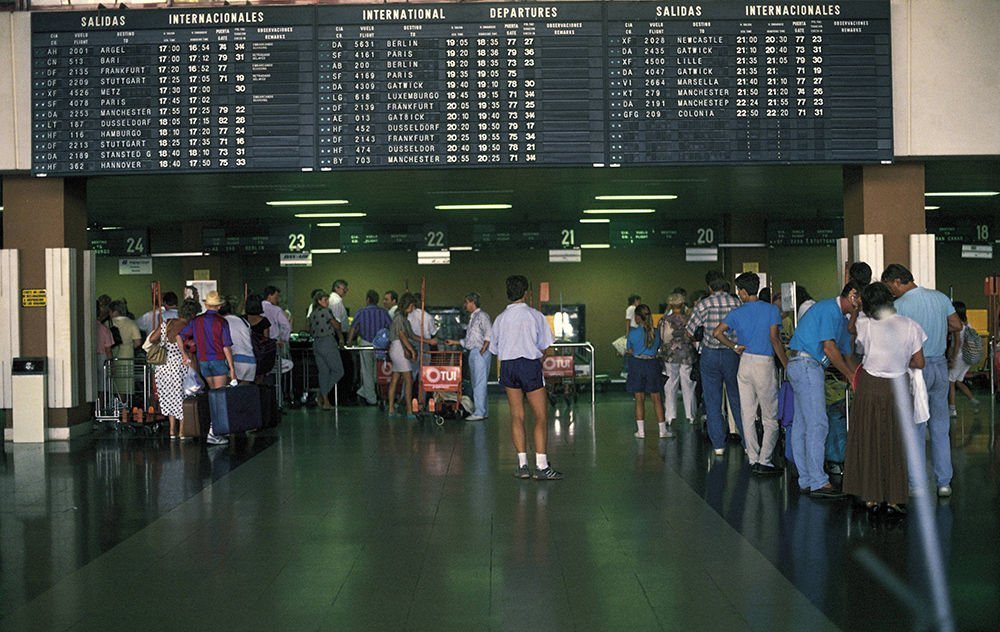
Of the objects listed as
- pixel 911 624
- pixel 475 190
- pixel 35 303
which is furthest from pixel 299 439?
pixel 911 624

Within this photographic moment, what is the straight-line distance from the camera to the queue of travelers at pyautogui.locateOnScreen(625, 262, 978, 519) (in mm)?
8211

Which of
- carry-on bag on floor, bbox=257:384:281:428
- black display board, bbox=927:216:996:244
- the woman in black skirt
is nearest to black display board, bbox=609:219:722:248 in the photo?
black display board, bbox=927:216:996:244

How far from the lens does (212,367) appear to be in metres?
13.5

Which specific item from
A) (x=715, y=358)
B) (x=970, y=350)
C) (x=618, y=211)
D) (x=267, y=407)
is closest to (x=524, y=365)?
(x=715, y=358)

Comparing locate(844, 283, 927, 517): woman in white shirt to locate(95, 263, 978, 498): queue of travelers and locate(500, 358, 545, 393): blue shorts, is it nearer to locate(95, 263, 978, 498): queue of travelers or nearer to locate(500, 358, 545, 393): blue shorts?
locate(95, 263, 978, 498): queue of travelers

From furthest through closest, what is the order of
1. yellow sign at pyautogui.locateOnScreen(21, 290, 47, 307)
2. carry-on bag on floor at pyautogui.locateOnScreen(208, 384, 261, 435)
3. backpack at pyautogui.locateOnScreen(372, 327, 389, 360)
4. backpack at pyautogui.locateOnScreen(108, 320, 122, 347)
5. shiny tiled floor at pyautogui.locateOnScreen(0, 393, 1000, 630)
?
backpack at pyautogui.locateOnScreen(372, 327, 389, 360)
backpack at pyautogui.locateOnScreen(108, 320, 122, 347)
yellow sign at pyautogui.locateOnScreen(21, 290, 47, 307)
carry-on bag on floor at pyautogui.locateOnScreen(208, 384, 261, 435)
shiny tiled floor at pyautogui.locateOnScreen(0, 393, 1000, 630)

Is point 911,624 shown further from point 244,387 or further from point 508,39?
point 244,387

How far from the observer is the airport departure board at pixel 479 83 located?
38.2ft

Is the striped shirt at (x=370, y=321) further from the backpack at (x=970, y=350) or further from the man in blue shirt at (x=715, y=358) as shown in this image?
the backpack at (x=970, y=350)

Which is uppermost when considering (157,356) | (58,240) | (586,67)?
(586,67)

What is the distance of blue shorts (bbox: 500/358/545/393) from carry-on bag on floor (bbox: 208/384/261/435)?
430cm

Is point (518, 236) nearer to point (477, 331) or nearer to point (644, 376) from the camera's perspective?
point (477, 331)

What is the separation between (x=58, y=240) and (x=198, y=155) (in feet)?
8.40

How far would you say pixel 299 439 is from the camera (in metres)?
14.1
